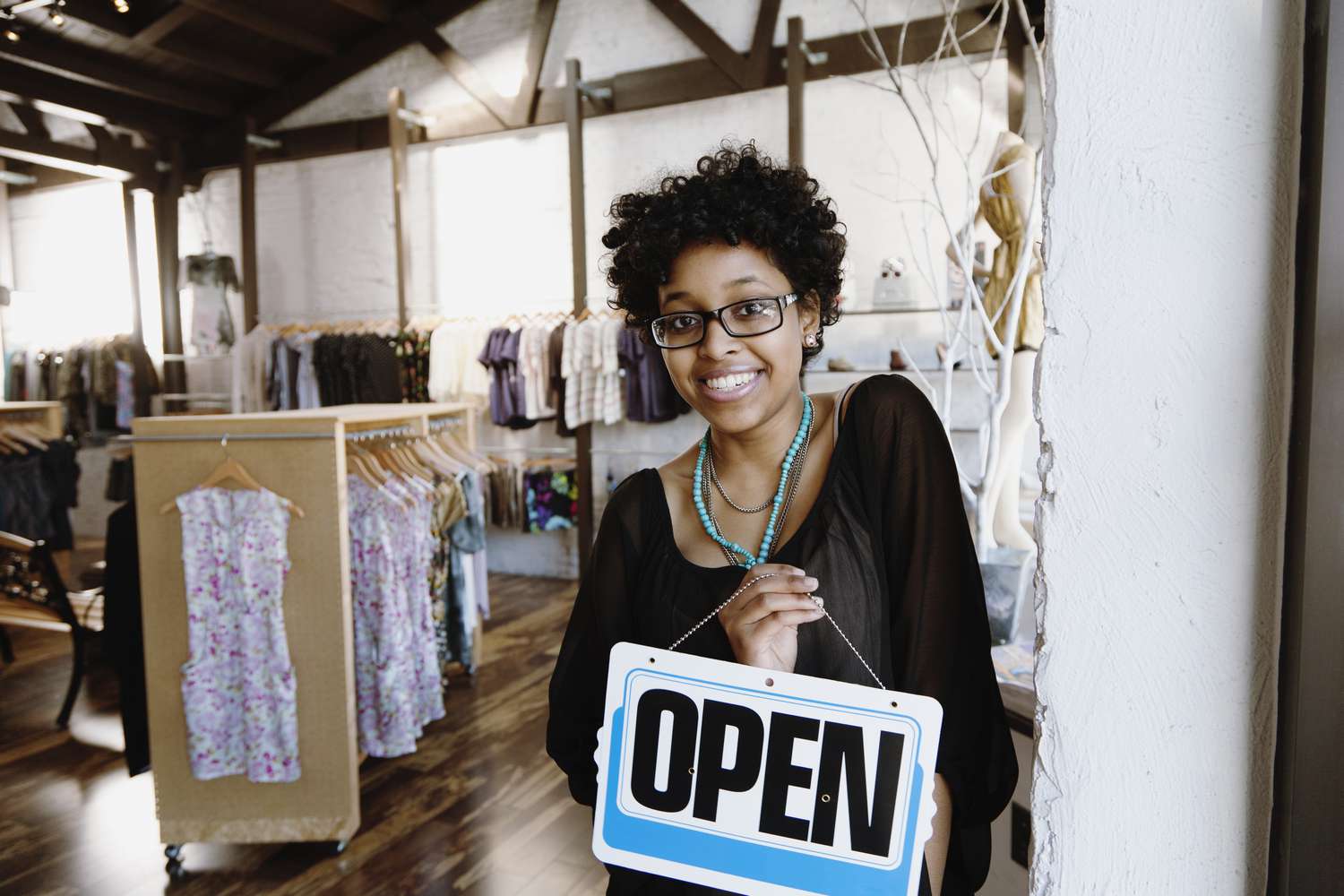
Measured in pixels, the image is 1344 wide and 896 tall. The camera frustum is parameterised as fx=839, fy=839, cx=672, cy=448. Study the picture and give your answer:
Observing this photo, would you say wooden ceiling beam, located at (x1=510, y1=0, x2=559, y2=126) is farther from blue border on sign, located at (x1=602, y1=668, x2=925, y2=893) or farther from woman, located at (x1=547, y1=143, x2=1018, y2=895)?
blue border on sign, located at (x1=602, y1=668, x2=925, y2=893)

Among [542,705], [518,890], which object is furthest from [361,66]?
[518,890]

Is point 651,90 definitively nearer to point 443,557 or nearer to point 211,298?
point 443,557

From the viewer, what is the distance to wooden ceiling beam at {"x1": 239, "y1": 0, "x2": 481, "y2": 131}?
652 centimetres

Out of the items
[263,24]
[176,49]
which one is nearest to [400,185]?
[263,24]

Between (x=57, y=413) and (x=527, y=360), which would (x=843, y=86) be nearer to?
(x=527, y=360)

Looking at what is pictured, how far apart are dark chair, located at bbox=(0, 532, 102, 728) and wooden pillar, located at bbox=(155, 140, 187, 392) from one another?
4.17m

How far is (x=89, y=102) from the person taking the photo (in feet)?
21.7

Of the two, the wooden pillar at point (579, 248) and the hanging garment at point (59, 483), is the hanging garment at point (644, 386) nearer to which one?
the wooden pillar at point (579, 248)

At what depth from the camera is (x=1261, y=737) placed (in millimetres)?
700

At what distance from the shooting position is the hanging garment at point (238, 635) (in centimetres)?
256

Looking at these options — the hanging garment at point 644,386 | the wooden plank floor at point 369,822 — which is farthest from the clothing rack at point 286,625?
the hanging garment at point 644,386

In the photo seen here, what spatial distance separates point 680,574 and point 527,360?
193 inches

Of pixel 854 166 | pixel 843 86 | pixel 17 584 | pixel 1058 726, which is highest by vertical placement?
pixel 843 86

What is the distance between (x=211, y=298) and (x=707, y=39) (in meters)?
4.62
